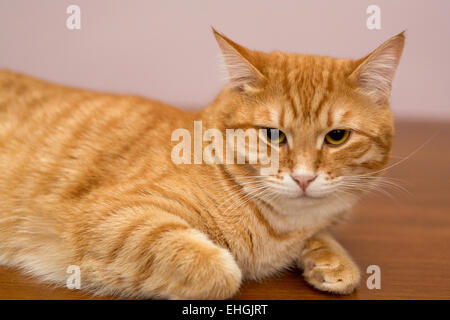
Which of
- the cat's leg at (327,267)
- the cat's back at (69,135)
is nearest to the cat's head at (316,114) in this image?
the cat's leg at (327,267)

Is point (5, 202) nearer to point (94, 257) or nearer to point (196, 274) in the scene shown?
point (94, 257)

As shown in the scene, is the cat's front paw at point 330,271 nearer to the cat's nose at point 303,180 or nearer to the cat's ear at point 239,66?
the cat's nose at point 303,180

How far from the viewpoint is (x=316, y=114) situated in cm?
130

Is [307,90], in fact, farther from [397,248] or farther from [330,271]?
[397,248]

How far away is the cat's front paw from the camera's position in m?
1.31

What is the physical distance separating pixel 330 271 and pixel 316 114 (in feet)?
1.38

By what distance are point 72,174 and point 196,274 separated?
55cm

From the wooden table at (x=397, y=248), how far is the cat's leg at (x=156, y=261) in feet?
0.31

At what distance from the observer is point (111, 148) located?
154cm

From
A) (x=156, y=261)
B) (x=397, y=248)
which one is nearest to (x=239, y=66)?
(x=156, y=261)

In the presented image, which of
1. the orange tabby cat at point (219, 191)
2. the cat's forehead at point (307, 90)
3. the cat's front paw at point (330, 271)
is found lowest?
the cat's front paw at point (330, 271)


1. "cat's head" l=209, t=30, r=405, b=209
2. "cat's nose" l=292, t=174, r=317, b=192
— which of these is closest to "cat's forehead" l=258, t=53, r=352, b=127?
"cat's head" l=209, t=30, r=405, b=209

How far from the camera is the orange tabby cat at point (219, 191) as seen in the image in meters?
1.24

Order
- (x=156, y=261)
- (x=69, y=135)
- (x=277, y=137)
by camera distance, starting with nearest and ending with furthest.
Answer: (x=156, y=261) → (x=277, y=137) → (x=69, y=135)
